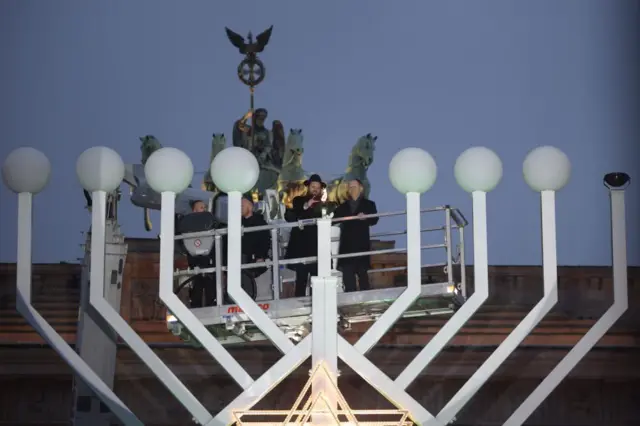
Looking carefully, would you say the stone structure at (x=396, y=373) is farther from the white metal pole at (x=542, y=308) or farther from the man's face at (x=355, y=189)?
the white metal pole at (x=542, y=308)

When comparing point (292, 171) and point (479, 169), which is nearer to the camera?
point (479, 169)

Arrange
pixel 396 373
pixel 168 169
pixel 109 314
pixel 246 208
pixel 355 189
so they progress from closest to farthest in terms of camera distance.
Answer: pixel 168 169
pixel 109 314
pixel 355 189
pixel 246 208
pixel 396 373

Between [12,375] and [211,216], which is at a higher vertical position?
[211,216]

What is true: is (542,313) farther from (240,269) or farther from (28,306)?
(28,306)

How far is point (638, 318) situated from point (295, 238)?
3.61m

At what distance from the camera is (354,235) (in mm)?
8164

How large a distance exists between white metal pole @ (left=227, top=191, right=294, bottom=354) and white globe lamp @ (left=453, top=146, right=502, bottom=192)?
0.98 m

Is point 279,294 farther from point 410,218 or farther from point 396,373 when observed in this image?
point 396,373

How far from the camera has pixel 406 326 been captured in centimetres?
1065

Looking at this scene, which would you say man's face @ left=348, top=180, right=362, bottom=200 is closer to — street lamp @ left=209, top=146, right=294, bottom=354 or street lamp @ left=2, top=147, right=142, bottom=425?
street lamp @ left=209, top=146, right=294, bottom=354

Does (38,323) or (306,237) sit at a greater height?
(306,237)

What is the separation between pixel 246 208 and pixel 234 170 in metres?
0.80

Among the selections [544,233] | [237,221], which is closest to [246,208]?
[237,221]

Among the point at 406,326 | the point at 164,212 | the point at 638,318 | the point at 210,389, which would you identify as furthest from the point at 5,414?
the point at 638,318
